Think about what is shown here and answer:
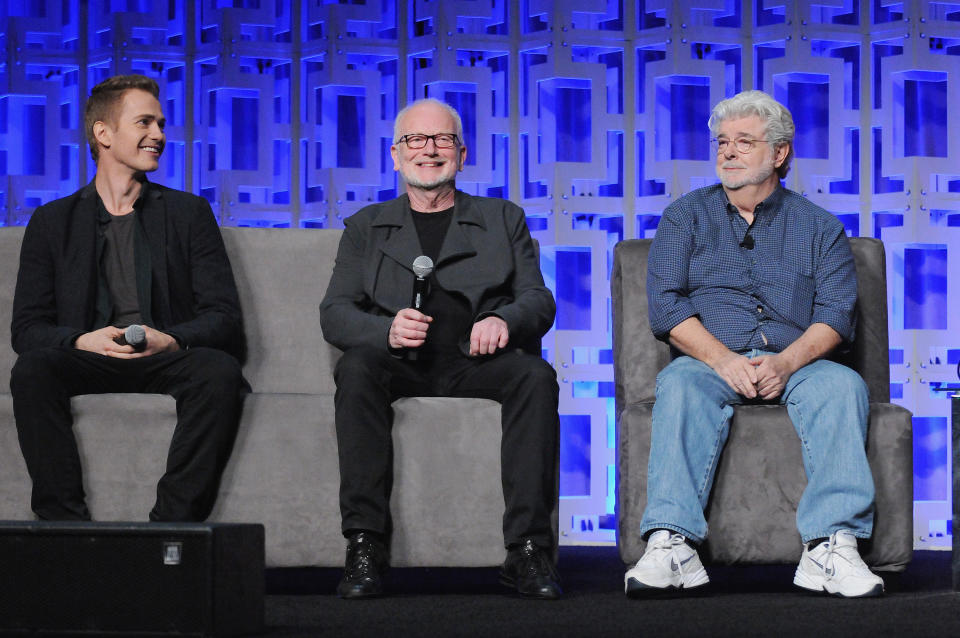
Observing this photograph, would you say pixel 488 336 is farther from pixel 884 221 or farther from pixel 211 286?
pixel 884 221

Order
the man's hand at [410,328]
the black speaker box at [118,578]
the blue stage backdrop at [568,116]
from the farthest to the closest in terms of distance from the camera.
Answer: the blue stage backdrop at [568,116] < the man's hand at [410,328] < the black speaker box at [118,578]

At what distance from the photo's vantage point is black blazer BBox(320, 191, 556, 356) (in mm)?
2879

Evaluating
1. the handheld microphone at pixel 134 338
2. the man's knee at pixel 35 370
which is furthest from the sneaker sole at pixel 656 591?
the man's knee at pixel 35 370

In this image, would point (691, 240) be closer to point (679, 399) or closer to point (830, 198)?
point (679, 399)

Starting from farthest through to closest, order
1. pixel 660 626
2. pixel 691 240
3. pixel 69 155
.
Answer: pixel 69 155 < pixel 691 240 < pixel 660 626

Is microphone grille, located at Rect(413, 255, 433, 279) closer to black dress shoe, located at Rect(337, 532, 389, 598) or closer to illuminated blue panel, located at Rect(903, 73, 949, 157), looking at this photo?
black dress shoe, located at Rect(337, 532, 389, 598)

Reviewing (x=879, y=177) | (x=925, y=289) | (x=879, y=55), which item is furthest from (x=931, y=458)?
(x=879, y=55)

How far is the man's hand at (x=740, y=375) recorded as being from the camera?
2.69 meters

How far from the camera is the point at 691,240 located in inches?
116

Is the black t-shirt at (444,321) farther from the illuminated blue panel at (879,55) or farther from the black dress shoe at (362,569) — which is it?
the illuminated blue panel at (879,55)

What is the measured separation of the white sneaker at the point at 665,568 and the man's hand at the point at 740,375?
0.38 meters

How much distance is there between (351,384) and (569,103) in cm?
186

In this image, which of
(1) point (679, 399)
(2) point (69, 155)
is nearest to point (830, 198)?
(1) point (679, 399)

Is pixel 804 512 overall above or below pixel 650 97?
below
